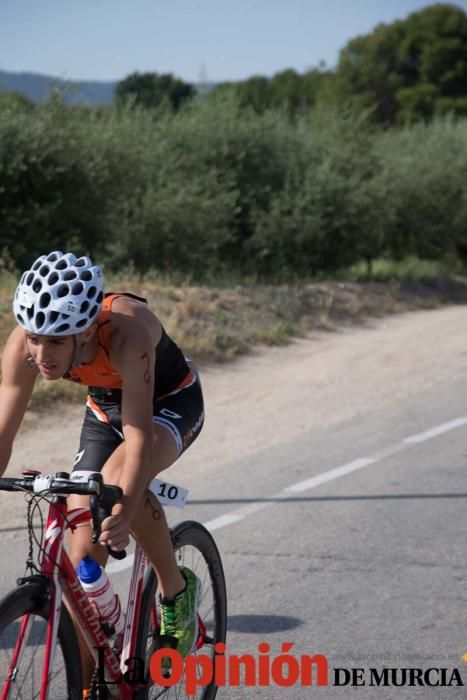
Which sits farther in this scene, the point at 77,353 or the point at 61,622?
the point at 77,353

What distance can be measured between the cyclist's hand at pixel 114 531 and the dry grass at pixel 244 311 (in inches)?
257

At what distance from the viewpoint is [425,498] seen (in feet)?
23.7

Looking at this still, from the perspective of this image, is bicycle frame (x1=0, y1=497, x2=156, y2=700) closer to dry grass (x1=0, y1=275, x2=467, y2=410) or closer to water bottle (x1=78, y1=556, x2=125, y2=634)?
water bottle (x1=78, y1=556, x2=125, y2=634)

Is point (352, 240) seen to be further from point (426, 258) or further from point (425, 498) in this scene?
point (425, 498)

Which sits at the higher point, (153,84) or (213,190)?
(153,84)

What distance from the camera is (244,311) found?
13.8 metres

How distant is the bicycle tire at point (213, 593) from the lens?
3754 mm

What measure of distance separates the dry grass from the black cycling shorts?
18.7 feet

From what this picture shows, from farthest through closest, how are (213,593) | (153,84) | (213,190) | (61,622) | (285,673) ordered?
(153,84), (213,190), (285,673), (213,593), (61,622)

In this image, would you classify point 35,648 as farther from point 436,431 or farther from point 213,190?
point 213,190

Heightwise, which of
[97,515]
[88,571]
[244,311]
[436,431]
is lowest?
[436,431]

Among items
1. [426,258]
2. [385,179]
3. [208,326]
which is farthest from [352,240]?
[208,326]

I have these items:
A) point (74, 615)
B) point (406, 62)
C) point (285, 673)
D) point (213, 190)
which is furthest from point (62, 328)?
point (406, 62)

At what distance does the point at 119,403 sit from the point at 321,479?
3.96 metres
